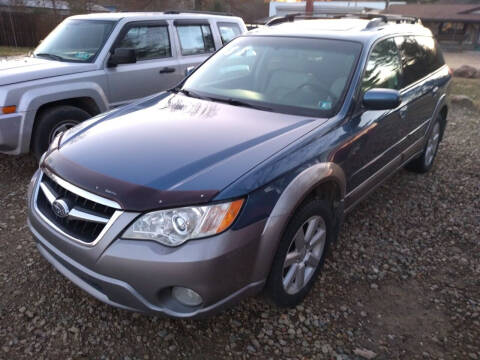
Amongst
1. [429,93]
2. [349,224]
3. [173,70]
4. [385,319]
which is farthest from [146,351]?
[173,70]

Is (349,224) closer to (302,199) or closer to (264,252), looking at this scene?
(302,199)

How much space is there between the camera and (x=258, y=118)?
2.74m

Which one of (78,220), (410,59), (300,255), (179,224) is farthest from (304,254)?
(410,59)

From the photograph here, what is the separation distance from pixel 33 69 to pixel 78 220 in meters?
3.00

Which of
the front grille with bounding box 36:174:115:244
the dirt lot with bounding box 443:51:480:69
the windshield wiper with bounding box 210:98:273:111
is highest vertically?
the windshield wiper with bounding box 210:98:273:111

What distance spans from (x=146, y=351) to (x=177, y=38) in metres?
4.50

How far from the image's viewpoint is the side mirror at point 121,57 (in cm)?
472

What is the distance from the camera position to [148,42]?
534cm

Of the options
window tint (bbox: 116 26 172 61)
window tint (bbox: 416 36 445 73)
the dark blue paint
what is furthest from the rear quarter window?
window tint (bbox: 116 26 172 61)

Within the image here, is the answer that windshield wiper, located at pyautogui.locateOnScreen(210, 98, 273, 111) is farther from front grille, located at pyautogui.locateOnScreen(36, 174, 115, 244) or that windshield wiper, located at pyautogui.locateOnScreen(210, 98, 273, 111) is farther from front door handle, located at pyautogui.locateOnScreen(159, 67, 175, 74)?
front door handle, located at pyautogui.locateOnScreen(159, 67, 175, 74)

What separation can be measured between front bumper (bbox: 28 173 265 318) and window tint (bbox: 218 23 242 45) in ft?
16.1

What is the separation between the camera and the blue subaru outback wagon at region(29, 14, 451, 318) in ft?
6.36

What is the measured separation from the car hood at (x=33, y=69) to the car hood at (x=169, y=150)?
1.86 m

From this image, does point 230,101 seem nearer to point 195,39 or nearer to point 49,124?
point 49,124
